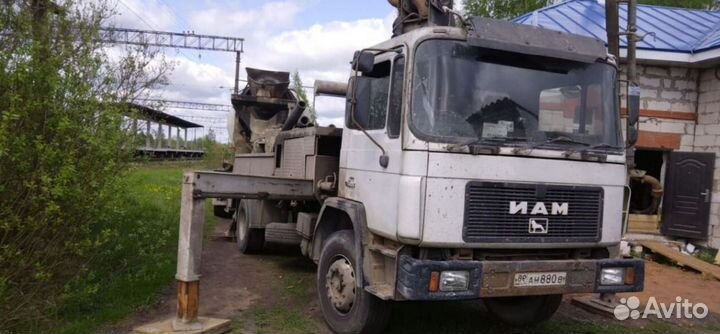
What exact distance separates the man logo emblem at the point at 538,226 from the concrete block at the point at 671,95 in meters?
7.87

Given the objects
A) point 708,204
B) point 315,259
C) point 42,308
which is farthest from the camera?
point 708,204

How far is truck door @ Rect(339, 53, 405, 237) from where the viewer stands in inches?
180

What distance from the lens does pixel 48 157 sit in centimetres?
482

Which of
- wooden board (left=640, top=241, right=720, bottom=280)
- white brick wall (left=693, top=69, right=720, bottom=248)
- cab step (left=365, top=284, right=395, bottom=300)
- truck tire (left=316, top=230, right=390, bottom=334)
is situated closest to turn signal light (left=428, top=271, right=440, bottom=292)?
cab step (left=365, top=284, right=395, bottom=300)

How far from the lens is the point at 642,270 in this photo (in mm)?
4824

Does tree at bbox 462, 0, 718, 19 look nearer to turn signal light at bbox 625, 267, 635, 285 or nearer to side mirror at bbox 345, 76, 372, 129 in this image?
side mirror at bbox 345, 76, 372, 129

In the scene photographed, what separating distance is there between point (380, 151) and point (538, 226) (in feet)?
4.43

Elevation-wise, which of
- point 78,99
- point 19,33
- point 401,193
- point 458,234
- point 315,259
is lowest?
point 315,259

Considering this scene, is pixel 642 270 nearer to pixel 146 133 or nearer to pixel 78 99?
pixel 78 99

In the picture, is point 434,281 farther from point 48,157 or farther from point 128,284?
point 128,284

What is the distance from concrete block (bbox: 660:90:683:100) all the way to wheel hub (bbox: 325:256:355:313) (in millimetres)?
8471

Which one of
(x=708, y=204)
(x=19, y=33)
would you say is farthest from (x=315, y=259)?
(x=708, y=204)

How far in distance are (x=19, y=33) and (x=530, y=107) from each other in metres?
4.39

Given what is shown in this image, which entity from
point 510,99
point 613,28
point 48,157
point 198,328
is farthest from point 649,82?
point 48,157
